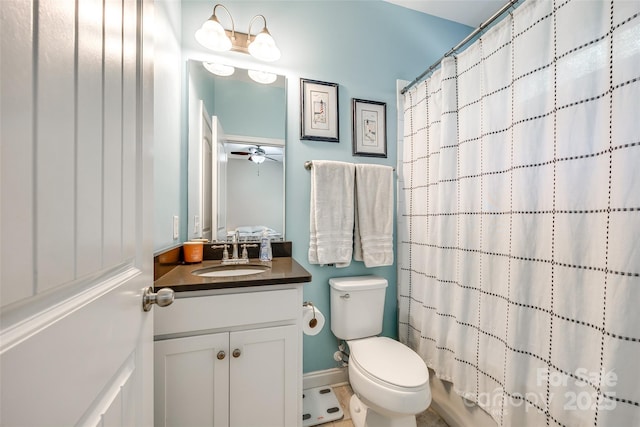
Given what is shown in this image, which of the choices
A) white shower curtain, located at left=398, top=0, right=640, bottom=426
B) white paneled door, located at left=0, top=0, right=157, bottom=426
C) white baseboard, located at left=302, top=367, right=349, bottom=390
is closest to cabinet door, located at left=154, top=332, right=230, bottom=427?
white paneled door, located at left=0, top=0, right=157, bottom=426

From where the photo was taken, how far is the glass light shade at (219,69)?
1.43 m

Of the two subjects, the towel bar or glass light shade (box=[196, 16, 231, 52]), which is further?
the towel bar

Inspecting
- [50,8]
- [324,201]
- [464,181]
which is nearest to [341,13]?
[324,201]

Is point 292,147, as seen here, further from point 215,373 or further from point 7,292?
point 7,292

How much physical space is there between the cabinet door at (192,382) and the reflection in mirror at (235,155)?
0.65 meters

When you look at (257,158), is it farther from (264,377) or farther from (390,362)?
(390,362)

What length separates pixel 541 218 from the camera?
92cm

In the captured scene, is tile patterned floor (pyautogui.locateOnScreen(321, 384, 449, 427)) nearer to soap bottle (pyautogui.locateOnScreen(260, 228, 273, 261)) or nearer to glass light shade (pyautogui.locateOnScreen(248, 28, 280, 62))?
soap bottle (pyautogui.locateOnScreen(260, 228, 273, 261))

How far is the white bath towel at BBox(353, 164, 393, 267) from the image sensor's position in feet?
5.32

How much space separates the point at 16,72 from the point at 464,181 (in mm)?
1446

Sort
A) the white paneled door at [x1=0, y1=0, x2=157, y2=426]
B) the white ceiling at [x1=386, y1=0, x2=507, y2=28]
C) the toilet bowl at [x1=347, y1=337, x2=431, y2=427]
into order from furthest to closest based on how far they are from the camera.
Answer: the white ceiling at [x1=386, y1=0, x2=507, y2=28]
the toilet bowl at [x1=347, y1=337, x2=431, y2=427]
the white paneled door at [x1=0, y1=0, x2=157, y2=426]

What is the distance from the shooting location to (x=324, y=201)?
1.54 m

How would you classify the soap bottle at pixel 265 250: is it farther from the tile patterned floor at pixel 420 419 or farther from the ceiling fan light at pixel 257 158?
the tile patterned floor at pixel 420 419

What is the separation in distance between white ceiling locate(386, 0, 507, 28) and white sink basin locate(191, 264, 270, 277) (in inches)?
81.4
